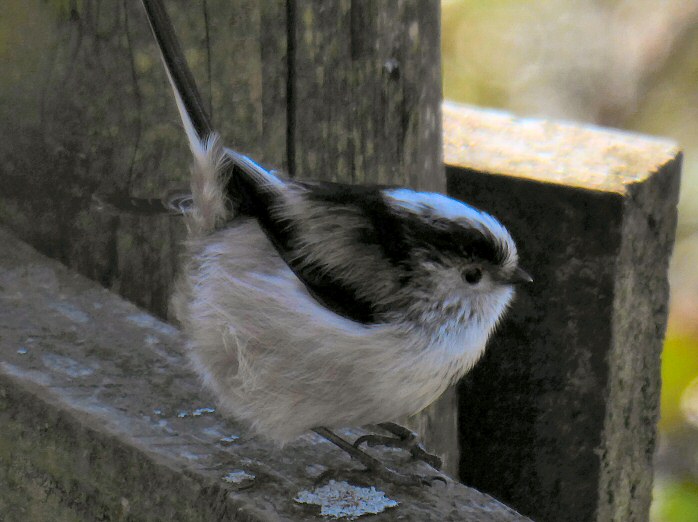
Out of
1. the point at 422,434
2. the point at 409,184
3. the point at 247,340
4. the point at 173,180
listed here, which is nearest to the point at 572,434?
the point at 422,434

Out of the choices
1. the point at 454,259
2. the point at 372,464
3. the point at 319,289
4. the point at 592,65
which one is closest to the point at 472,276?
the point at 454,259

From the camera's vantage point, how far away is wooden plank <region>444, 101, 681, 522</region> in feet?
7.41

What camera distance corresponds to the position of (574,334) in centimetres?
229

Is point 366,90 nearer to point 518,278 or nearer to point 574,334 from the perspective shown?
point 518,278

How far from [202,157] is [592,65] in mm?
3284

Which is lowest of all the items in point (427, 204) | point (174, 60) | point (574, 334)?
point (574, 334)

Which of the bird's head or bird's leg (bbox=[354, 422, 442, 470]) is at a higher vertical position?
the bird's head

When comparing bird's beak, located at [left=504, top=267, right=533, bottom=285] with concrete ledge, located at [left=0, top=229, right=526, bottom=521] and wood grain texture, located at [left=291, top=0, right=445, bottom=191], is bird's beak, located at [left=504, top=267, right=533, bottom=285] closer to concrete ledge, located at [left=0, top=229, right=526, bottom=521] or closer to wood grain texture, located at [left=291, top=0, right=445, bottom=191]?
wood grain texture, located at [left=291, top=0, right=445, bottom=191]

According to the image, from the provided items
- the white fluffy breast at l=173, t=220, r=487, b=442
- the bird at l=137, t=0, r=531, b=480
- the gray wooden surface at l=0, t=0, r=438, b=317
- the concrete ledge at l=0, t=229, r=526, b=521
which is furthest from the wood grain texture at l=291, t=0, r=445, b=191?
the concrete ledge at l=0, t=229, r=526, b=521

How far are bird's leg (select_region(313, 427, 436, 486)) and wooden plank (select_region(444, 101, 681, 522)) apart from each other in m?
0.52

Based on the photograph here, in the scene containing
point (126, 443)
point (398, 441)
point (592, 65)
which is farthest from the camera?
point (592, 65)

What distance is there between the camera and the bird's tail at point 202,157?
1.96m

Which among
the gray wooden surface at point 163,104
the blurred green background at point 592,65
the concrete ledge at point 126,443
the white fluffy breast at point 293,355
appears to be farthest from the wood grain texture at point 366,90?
the blurred green background at point 592,65

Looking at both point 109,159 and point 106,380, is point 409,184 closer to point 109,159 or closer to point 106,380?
point 109,159
